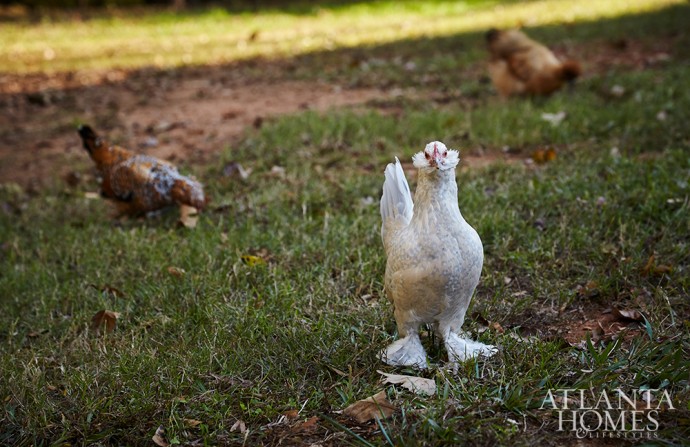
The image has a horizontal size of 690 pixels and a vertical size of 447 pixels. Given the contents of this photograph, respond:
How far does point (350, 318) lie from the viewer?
308 centimetres

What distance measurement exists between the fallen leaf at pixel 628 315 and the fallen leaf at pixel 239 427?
5.32 ft

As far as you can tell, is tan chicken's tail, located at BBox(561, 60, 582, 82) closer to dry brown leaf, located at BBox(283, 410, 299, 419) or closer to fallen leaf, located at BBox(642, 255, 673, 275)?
fallen leaf, located at BBox(642, 255, 673, 275)

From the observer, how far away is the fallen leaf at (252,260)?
12.0 feet

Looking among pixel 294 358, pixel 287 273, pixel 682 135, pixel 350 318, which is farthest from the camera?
pixel 682 135

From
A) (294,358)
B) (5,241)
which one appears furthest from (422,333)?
(5,241)

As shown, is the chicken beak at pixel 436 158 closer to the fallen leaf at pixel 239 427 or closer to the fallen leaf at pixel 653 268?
the fallen leaf at pixel 239 427

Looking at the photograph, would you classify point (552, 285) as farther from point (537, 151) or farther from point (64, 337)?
point (64, 337)

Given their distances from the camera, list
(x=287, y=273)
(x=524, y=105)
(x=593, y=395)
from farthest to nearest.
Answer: (x=524, y=105)
(x=287, y=273)
(x=593, y=395)

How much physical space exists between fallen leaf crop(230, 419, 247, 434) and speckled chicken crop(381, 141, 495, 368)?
58 centimetres

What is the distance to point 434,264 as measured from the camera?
8.01 ft

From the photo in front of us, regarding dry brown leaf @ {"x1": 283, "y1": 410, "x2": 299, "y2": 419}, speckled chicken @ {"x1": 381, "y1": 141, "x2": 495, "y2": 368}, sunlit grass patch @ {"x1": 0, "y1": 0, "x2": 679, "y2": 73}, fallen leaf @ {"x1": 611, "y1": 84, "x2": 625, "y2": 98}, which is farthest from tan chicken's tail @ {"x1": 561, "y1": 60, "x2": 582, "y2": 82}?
dry brown leaf @ {"x1": 283, "y1": 410, "x2": 299, "y2": 419}

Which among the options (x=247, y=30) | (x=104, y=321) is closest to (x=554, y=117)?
(x=104, y=321)

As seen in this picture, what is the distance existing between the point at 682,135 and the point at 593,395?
3.16 meters

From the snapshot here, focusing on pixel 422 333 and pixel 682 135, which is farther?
pixel 682 135
